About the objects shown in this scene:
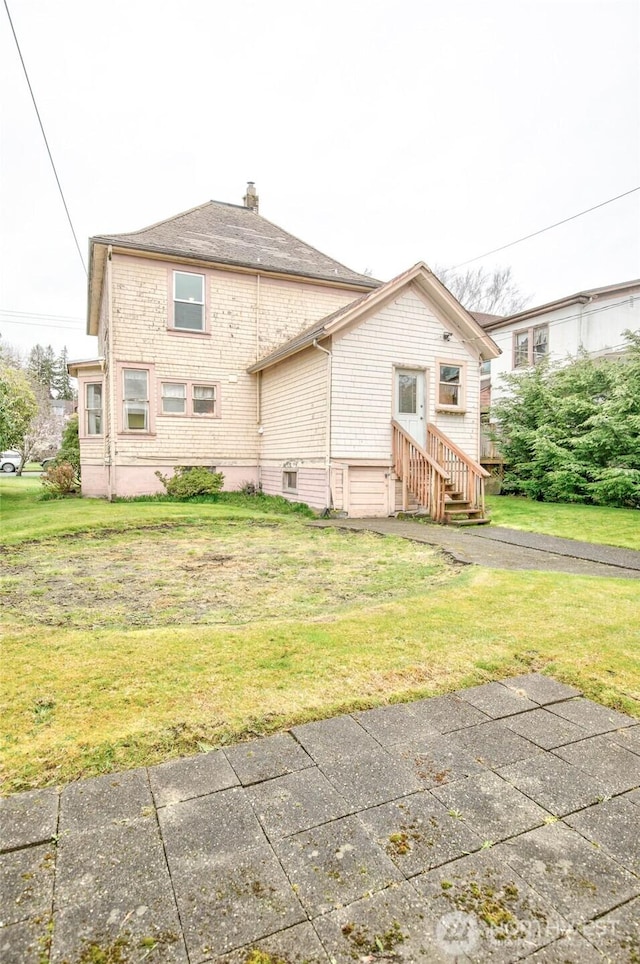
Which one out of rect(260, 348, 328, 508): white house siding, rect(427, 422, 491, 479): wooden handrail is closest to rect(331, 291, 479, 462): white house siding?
rect(260, 348, 328, 508): white house siding

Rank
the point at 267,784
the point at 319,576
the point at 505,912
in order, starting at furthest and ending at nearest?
the point at 319,576 < the point at 267,784 < the point at 505,912

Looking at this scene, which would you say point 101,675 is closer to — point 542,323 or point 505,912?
point 505,912

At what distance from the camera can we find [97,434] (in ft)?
48.3

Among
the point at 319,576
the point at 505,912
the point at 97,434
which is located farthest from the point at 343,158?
the point at 505,912

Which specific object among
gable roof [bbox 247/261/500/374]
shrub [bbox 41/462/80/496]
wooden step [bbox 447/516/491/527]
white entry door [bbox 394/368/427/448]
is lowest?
wooden step [bbox 447/516/491/527]

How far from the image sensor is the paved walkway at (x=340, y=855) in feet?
3.92

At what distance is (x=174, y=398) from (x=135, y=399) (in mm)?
1056

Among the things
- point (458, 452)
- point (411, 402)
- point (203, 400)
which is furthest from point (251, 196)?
point (458, 452)

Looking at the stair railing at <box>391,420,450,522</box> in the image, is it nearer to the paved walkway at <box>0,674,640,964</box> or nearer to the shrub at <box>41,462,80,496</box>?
the paved walkway at <box>0,674,640,964</box>

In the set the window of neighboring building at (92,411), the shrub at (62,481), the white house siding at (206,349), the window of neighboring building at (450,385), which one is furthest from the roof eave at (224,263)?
the shrub at (62,481)

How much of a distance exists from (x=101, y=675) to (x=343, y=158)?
827 inches

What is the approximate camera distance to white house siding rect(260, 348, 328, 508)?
36.3 feet

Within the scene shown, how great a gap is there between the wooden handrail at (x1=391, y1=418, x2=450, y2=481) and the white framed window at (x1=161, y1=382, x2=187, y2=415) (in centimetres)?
631

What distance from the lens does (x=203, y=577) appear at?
525cm
